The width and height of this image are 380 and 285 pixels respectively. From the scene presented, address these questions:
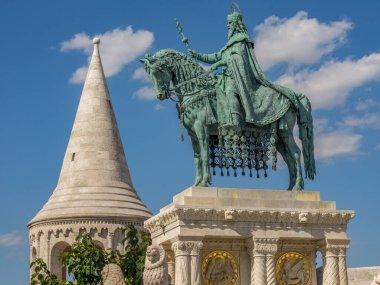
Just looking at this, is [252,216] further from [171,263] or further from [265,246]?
[171,263]

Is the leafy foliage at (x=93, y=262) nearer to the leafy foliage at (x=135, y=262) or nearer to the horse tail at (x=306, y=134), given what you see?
the leafy foliage at (x=135, y=262)

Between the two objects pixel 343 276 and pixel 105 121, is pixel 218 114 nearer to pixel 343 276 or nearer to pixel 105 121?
pixel 343 276

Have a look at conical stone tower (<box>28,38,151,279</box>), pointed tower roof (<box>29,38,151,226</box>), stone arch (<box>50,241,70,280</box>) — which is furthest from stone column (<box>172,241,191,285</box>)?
stone arch (<box>50,241,70,280</box>)

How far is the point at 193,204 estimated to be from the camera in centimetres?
2081

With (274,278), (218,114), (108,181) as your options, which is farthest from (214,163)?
(108,181)

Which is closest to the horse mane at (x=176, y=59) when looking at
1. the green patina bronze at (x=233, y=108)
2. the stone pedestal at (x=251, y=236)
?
the green patina bronze at (x=233, y=108)

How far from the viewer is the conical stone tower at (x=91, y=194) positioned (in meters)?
40.2

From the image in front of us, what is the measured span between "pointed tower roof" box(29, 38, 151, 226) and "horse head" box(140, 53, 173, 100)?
61.7 ft

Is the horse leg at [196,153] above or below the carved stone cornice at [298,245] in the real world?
above

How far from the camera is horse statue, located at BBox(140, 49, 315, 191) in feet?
71.3

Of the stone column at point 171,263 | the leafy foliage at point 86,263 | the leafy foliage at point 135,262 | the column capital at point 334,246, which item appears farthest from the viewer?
the leafy foliage at point 86,263

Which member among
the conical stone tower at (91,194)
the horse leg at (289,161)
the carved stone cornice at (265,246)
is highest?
the conical stone tower at (91,194)

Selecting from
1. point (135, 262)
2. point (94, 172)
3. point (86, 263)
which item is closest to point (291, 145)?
point (135, 262)

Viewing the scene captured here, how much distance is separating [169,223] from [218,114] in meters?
2.66
